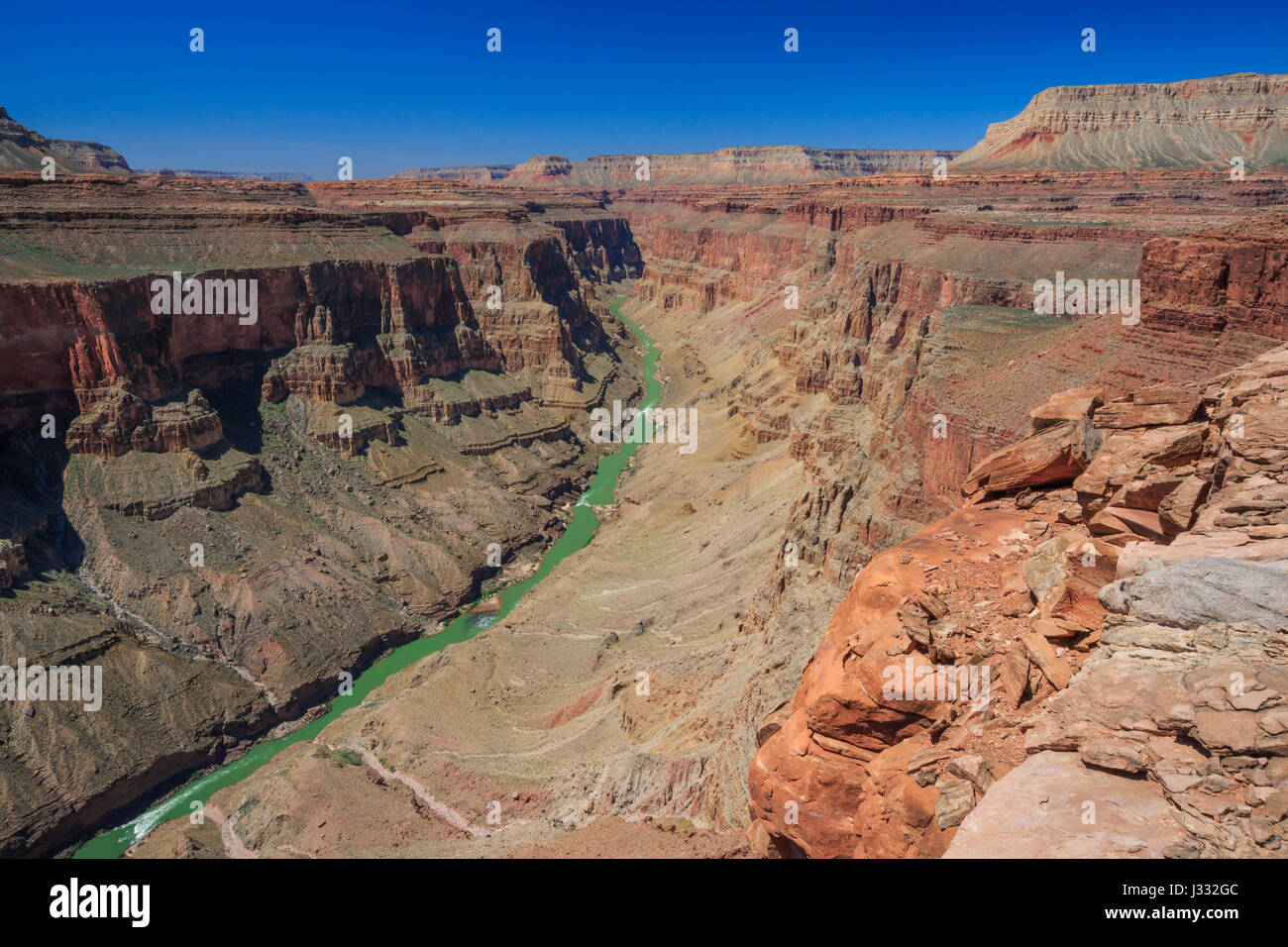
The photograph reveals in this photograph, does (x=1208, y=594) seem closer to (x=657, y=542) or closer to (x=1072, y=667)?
(x=1072, y=667)

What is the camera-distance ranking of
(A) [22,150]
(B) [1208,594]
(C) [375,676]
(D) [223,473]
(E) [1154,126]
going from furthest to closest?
(E) [1154,126] → (A) [22,150] → (D) [223,473] → (C) [375,676] → (B) [1208,594]

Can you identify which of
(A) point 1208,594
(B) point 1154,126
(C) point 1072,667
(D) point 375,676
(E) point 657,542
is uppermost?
(B) point 1154,126

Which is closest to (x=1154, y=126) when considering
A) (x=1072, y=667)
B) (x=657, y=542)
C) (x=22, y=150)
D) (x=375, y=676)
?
Result: (x=657, y=542)

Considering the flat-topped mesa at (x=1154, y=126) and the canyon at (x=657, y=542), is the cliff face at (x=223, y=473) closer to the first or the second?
the canyon at (x=657, y=542)

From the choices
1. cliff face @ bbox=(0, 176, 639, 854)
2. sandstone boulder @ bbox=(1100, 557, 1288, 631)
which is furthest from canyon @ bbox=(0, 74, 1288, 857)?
cliff face @ bbox=(0, 176, 639, 854)

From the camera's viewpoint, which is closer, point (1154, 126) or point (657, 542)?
point (657, 542)

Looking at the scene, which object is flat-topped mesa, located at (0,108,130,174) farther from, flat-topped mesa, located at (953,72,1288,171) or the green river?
flat-topped mesa, located at (953,72,1288,171)

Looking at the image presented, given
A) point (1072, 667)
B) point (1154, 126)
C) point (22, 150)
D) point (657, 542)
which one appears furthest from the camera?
point (1154, 126)
